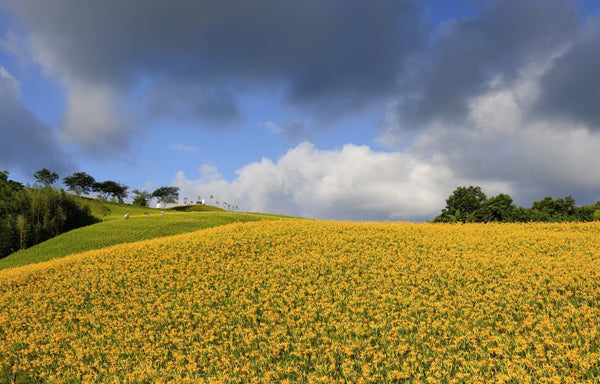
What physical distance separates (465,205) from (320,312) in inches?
1427

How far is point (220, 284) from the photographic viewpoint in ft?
57.9

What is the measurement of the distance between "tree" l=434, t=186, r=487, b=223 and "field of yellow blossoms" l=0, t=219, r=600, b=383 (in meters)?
19.9

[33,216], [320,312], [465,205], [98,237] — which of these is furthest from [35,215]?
[465,205]

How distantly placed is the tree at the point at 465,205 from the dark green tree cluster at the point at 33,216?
154 ft

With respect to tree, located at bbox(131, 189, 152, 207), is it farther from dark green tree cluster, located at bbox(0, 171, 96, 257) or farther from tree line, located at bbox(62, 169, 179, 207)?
dark green tree cluster, located at bbox(0, 171, 96, 257)

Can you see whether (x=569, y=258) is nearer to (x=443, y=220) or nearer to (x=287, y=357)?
(x=287, y=357)

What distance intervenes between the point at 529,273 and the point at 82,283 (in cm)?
2244

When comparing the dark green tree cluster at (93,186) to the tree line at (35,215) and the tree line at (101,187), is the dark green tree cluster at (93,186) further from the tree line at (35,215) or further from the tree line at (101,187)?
the tree line at (35,215)

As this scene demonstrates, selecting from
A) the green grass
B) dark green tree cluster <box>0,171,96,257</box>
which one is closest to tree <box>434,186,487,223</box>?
the green grass

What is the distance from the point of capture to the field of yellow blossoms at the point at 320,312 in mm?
10094

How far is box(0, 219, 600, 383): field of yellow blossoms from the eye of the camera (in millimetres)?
10094

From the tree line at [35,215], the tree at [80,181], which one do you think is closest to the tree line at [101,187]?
the tree at [80,181]

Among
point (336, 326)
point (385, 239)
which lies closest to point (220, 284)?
point (336, 326)

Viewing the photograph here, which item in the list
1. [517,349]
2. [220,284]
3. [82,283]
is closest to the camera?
[517,349]
